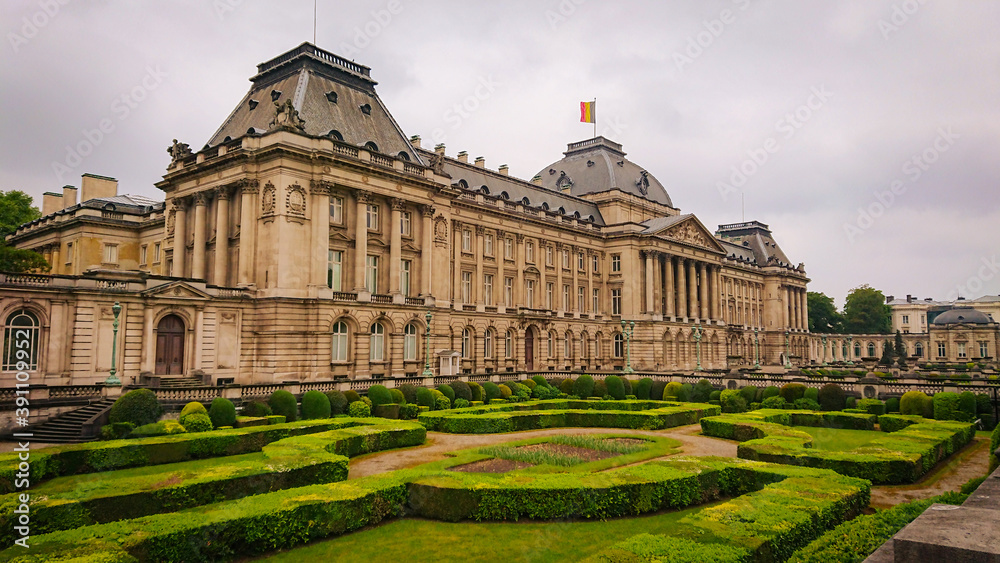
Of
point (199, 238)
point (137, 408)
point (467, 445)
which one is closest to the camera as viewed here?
point (467, 445)

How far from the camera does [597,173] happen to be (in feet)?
266

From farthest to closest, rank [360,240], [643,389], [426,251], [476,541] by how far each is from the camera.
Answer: [426,251] → [360,240] → [643,389] → [476,541]

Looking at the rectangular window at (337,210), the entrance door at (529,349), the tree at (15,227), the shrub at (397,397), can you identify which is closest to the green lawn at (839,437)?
the shrub at (397,397)

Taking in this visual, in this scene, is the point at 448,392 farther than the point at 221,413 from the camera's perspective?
Yes

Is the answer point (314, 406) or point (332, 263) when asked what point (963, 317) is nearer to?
point (332, 263)

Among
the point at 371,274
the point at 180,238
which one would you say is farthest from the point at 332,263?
the point at 180,238

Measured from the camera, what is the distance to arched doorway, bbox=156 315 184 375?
38.2 meters

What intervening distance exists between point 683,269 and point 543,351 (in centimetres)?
2595

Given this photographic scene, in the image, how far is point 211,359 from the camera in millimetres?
40344

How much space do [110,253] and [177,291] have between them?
28.3 meters

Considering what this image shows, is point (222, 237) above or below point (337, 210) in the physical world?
below

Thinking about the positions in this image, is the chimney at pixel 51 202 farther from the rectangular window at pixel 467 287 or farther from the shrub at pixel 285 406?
the shrub at pixel 285 406

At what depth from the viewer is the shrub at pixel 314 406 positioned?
106 feet

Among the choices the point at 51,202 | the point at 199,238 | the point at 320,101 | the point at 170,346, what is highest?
the point at 320,101
